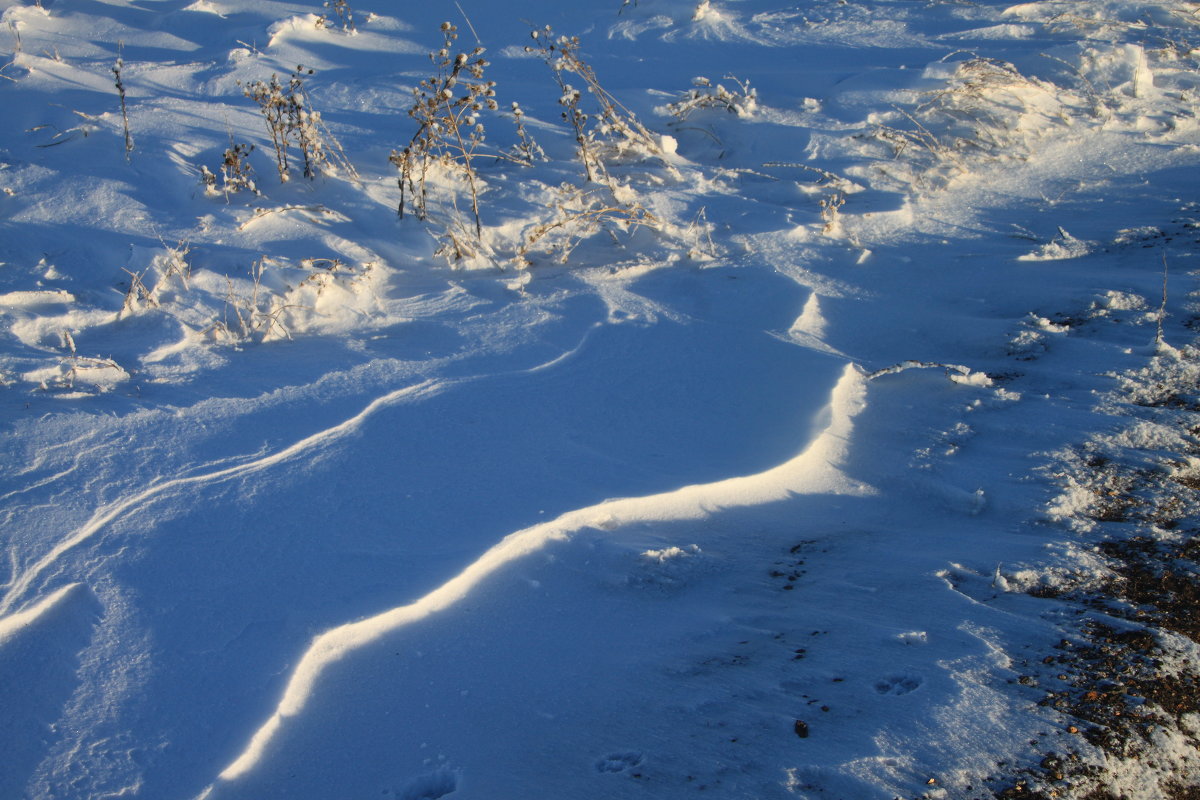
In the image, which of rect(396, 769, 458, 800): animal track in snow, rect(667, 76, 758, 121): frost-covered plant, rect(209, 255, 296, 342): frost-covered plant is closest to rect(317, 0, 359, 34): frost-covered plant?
rect(667, 76, 758, 121): frost-covered plant

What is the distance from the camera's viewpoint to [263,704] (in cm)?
169

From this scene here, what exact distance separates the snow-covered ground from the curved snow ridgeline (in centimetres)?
1

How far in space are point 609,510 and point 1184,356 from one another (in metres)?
1.78

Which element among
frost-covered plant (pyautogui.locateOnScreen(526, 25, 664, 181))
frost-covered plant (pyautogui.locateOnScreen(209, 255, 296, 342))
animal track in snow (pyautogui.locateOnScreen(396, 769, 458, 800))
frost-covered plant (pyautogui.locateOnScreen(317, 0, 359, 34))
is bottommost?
animal track in snow (pyautogui.locateOnScreen(396, 769, 458, 800))

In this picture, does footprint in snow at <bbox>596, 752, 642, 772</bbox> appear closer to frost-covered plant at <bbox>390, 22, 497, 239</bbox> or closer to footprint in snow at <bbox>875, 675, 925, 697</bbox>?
footprint in snow at <bbox>875, 675, 925, 697</bbox>

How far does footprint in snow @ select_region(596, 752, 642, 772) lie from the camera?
58.0 inches

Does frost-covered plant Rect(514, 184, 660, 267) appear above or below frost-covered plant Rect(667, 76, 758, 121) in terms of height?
below

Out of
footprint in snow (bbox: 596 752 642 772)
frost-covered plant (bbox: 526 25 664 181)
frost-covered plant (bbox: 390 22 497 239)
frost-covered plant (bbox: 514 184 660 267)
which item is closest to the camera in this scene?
footprint in snow (bbox: 596 752 642 772)

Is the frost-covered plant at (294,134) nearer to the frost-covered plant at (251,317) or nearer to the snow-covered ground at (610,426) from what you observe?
the snow-covered ground at (610,426)

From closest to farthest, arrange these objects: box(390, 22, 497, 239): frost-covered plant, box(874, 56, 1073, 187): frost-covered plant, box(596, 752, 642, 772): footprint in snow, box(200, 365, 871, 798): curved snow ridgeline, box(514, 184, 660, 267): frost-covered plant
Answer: box(596, 752, 642, 772): footprint in snow, box(200, 365, 871, 798): curved snow ridgeline, box(390, 22, 497, 239): frost-covered plant, box(514, 184, 660, 267): frost-covered plant, box(874, 56, 1073, 187): frost-covered plant

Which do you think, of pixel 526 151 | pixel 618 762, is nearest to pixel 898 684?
pixel 618 762

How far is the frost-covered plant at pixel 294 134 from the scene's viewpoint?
3793 mm

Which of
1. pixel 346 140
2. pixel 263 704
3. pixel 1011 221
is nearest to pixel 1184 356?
pixel 1011 221

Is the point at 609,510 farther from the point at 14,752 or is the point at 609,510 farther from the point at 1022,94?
the point at 1022,94
